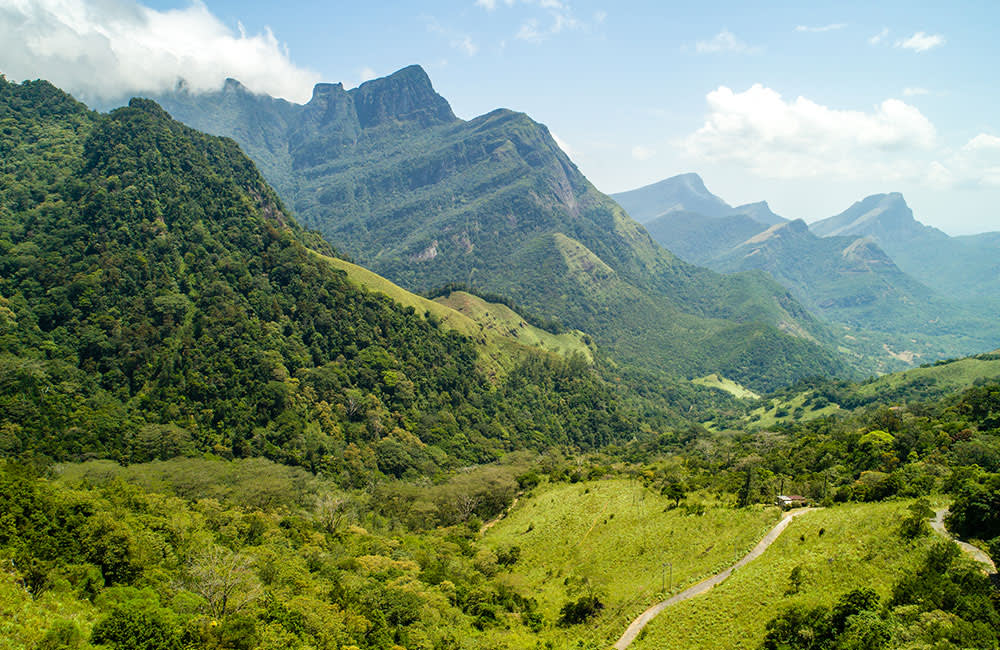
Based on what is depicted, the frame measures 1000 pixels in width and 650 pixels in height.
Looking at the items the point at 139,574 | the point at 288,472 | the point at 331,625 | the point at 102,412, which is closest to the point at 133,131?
the point at 102,412

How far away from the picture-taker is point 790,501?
63.5 metres

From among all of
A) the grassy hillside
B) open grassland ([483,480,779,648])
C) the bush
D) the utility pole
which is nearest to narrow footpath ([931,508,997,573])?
open grassland ([483,480,779,648])

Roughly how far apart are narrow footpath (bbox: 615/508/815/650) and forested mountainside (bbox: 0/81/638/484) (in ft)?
219

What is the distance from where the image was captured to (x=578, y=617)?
5197 cm

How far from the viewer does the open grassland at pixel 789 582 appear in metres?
39.8

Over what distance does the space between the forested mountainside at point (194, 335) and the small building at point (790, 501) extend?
233 ft

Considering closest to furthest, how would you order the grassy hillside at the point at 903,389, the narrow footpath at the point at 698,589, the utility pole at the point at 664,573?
1. the narrow footpath at the point at 698,589
2. the utility pole at the point at 664,573
3. the grassy hillside at the point at 903,389

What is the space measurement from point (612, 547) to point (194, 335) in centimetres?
9854

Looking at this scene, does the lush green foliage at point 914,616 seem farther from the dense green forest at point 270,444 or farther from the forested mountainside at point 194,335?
the forested mountainside at point 194,335

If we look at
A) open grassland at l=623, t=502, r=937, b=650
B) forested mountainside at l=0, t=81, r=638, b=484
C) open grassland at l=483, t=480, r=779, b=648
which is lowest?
open grassland at l=483, t=480, r=779, b=648

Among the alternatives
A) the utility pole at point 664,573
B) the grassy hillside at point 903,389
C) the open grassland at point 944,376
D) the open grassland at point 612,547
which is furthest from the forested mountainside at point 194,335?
the open grassland at point 944,376

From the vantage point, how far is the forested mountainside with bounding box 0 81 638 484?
97.4 meters

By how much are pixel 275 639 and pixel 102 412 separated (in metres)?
79.7

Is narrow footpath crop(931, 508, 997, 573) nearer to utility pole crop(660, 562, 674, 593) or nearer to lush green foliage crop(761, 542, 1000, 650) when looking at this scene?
lush green foliage crop(761, 542, 1000, 650)
